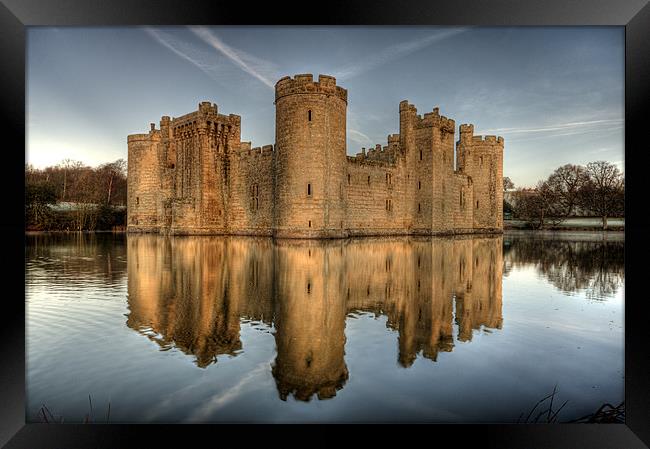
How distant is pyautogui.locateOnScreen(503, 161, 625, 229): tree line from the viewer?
25.3 m

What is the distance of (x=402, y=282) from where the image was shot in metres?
7.52

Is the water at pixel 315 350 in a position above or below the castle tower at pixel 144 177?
below

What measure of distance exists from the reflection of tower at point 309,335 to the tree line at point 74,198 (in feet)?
87.1

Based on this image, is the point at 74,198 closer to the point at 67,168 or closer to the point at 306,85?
the point at 67,168

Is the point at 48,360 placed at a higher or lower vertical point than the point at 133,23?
lower

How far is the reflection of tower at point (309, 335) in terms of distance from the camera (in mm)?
3090

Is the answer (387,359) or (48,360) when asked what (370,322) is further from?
(48,360)

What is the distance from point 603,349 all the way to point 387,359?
2.31m

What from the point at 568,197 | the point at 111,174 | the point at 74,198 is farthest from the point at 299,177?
the point at 111,174

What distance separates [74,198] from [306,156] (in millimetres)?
23881

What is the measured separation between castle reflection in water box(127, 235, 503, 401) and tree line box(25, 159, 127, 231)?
76.2 ft

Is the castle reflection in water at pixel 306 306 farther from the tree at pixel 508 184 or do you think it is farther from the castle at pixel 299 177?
the tree at pixel 508 184

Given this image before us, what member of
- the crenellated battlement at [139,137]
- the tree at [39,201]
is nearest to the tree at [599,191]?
the crenellated battlement at [139,137]

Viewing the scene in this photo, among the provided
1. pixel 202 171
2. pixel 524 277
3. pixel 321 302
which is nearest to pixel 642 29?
pixel 321 302
